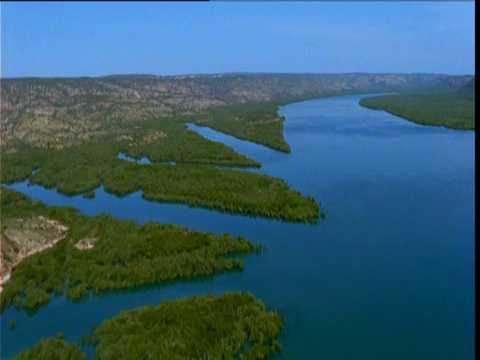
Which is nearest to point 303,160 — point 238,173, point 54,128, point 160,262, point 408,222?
point 238,173

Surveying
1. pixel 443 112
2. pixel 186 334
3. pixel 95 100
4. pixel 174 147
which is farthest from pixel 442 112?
pixel 186 334

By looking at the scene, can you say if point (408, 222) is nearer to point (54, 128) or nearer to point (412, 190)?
point (412, 190)

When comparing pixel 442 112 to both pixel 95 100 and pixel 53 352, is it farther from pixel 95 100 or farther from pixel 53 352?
pixel 53 352

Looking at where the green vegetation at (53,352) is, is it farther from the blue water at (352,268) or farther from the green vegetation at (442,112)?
the green vegetation at (442,112)

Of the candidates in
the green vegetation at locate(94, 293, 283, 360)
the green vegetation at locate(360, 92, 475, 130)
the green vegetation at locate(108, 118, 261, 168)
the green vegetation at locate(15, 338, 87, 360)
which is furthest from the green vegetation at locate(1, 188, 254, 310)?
the green vegetation at locate(360, 92, 475, 130)

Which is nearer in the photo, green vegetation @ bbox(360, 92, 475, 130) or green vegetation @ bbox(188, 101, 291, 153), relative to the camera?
green vegetation @ bbox(188, 101, 291, 153)

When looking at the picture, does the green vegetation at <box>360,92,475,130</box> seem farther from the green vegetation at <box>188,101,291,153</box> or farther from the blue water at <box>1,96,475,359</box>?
the blue water at <box>1,96,475,359</box>
